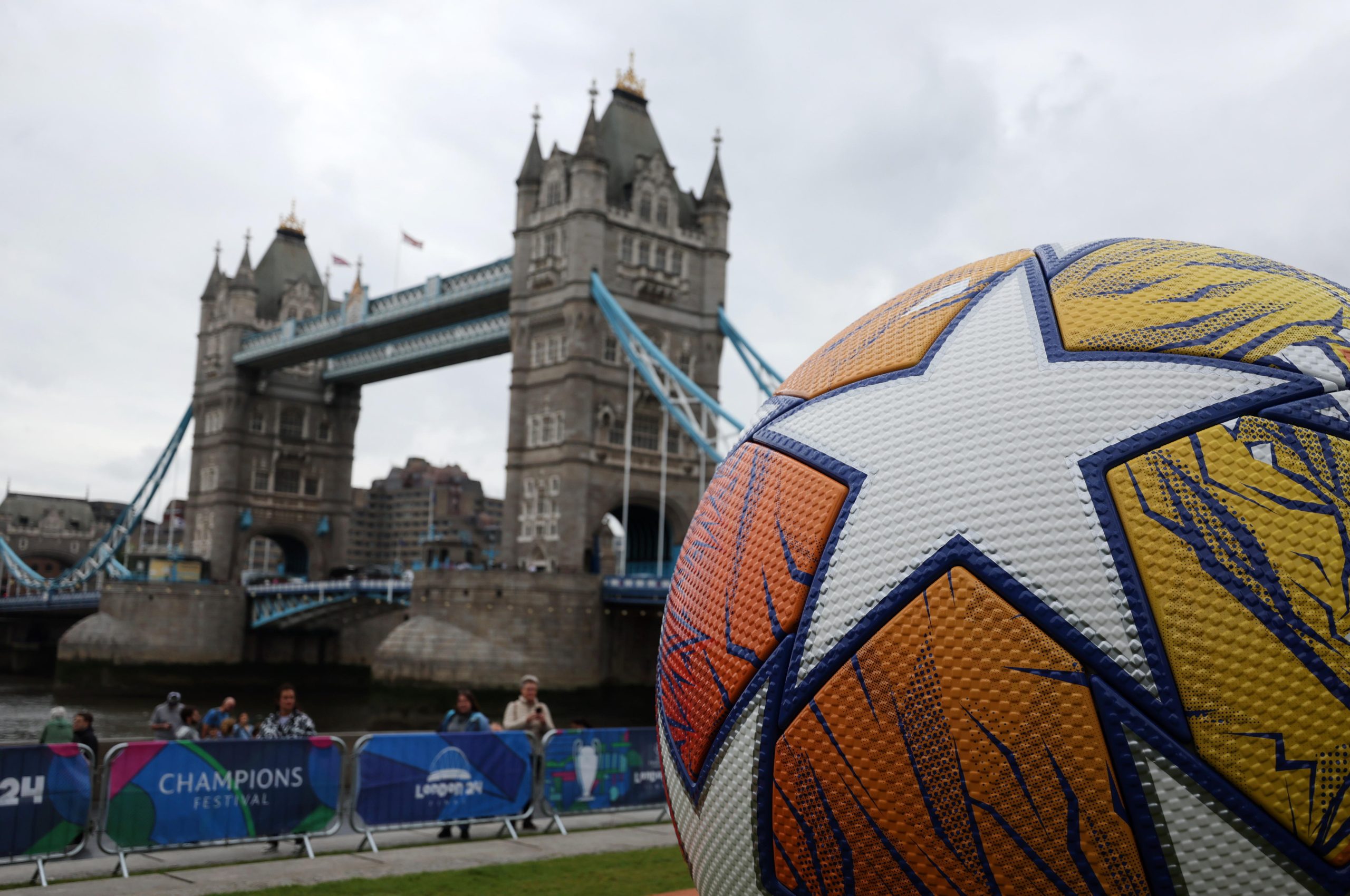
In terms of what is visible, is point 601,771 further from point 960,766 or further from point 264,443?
point 264,443

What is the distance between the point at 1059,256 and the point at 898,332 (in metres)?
0.55

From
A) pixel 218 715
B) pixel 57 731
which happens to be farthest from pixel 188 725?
pixel 57 731

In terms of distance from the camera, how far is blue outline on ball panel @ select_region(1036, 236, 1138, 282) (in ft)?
10.9

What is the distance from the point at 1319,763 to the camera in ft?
7.66

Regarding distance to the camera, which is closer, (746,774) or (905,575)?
(905,575)

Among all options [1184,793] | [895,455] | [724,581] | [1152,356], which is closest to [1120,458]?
[1152,356]

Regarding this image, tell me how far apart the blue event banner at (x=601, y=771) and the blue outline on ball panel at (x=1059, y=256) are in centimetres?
652

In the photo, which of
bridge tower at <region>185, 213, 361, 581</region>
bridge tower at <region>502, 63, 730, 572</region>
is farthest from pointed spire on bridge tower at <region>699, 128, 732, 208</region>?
bridge tower at <region>185, 213, 361, 581</region>

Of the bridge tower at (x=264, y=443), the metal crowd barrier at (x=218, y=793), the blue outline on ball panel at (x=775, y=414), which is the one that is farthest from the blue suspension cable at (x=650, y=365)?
the blue outline on ball panel at (x=775, y=414)

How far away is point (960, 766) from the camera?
2.48 metres

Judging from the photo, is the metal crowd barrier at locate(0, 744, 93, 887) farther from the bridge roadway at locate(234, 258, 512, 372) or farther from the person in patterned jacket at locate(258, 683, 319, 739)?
the bridge roadway at locate(234, 258, 512, 372)

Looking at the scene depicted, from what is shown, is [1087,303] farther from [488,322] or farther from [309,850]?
[488,322]

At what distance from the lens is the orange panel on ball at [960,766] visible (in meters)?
2.39

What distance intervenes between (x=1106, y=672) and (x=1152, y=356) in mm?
840
